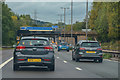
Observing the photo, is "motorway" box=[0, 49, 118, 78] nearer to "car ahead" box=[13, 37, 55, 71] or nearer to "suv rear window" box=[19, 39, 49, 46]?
"car ahead" box=[13, 37, 55, 71]

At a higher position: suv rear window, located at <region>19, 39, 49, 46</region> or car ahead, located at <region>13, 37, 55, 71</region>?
suv rear window, located at <region>19, 39, 49, 46</region>

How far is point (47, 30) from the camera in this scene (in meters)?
109

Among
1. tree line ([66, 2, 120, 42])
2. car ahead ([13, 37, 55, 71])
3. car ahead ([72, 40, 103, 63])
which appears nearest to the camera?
car ahead ([13, 37, 55, 71])

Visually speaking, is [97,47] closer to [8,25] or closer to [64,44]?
[64,44]

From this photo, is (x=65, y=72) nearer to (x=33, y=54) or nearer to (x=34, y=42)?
(x=33, y=54)

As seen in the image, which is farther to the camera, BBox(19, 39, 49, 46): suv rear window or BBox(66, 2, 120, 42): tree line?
BBox(66, 2, 120, 42): tree line

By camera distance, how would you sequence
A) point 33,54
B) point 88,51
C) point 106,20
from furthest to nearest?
point 106,20
point 88,51
point 33,54

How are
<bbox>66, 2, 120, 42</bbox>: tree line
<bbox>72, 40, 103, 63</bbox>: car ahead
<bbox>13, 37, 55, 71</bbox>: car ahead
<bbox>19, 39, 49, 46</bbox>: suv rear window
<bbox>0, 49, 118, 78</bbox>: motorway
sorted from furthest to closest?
<bbox>66, 2, 120, 42</bbox>: tree line < <bbox>72, 40, 103, 63</bbox>: car ahead < <bbox>19, 39, 49, 46</bbox>: suv rear window < <bbox>13, 37, 55, 71</bbox>: car ahead < <bbox>0, 49, 118, 78</bbox>: motorway

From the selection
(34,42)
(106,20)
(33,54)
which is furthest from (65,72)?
(106,20)

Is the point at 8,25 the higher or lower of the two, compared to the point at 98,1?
lower

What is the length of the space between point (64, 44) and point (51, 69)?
34150 millimetres

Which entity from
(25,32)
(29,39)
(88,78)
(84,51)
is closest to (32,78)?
(88,78)

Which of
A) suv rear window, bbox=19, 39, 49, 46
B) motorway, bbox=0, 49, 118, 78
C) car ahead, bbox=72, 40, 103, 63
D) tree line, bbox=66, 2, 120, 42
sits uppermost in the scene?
tree line, bbox=66, 2, 120, 42

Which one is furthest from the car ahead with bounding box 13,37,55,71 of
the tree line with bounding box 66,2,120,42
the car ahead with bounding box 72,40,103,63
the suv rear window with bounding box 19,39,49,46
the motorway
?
the tree line with bounding box 66,2,120,42
